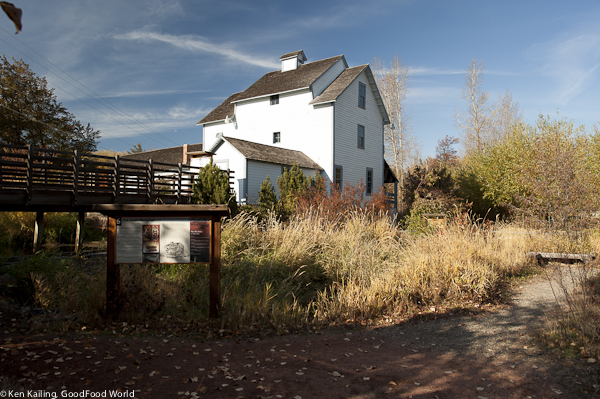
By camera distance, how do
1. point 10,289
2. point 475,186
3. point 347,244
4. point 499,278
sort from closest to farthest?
1. point 10,289
2. point 499,278
3. point 347,244
4. point 475,186

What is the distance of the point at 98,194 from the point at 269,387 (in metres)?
11.6

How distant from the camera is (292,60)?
2633 cm

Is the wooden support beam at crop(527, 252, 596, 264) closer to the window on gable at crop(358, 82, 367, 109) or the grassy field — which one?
the grassy field

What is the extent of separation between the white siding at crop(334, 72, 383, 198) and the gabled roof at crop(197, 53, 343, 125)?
2338mm

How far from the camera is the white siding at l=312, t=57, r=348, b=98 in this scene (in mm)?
22891

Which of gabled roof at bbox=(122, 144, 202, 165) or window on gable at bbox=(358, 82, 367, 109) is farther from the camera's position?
gabled roof at bbox=(122, 144, 202, 165)

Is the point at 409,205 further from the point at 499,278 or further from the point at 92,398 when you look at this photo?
the point at 92,398

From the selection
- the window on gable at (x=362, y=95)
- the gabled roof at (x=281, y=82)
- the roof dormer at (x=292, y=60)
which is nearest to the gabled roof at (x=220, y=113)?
the gabled roof at (x=281, y=82)

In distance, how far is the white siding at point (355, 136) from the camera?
2244 centimetres

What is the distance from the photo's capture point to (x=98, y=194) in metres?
12.8

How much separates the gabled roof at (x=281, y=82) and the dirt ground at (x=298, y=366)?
1937cm

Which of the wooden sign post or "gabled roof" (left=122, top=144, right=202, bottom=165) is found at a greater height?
"gabled roof" (left=122, top=144, right=202, bottom=165)

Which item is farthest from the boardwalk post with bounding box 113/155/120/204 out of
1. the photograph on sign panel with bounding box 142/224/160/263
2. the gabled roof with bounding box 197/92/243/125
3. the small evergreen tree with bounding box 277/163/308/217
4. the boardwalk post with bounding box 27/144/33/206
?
the gabled roof with bounding box 197/92/243/125

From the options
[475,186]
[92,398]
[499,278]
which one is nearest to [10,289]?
[92,398]
